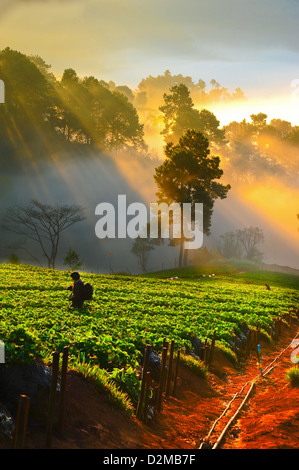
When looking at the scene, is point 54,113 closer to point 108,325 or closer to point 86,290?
point 86,290

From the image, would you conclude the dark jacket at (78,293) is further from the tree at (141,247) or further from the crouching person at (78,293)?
the tree at (141,247)

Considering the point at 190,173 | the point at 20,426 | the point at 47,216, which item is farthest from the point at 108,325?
the point at 190,173

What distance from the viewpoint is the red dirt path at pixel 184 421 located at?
7.05 m

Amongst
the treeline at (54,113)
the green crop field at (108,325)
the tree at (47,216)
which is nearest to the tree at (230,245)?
the treeline at (54,113)

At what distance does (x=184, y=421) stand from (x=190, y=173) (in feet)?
191

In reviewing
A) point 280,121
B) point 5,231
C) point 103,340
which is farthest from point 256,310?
point 280,121

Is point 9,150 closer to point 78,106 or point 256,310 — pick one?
point 78,106

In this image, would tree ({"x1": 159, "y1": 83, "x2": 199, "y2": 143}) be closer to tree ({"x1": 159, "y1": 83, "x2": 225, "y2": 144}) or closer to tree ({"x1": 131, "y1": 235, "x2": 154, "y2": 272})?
tree ({"x1": 159, "y1": 83, "x2": 225, "y2": 144})

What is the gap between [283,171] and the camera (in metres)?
135

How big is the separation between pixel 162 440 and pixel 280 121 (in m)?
150

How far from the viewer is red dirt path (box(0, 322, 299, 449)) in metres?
7.05

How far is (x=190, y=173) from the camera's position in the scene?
6569 cm

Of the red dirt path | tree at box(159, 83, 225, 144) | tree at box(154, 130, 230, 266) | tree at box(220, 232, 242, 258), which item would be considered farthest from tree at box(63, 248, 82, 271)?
tree at box(159, 83, 225, 144)

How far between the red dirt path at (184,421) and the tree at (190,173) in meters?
53.4
